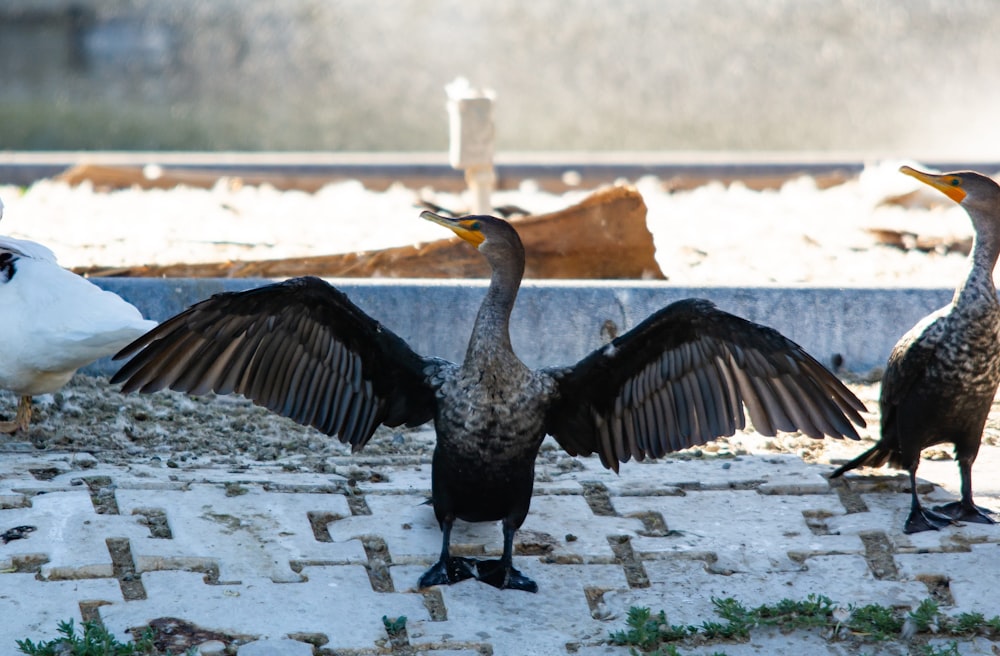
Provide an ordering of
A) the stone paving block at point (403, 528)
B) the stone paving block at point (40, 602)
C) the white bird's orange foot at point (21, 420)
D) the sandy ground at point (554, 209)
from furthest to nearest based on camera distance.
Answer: the sandy ground at point (554, 209)
the white bird's orange foot at point (21, 420)
the stone paving block at point (403, 528)
the stone paving block at point (40, 602)

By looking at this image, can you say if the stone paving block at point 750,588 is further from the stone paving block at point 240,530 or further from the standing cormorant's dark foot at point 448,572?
the stone paving block at point 240,530

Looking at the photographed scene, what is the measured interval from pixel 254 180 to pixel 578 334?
418cm

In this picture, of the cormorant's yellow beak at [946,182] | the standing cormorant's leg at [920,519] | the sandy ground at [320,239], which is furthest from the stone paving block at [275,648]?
the cormorant's yellow beak at [946,182]

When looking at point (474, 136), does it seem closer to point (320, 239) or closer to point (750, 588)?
point (320, 239)

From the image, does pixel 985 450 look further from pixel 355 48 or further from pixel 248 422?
pixel 355 48

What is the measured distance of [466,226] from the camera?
3.71 m

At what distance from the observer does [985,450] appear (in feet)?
15.4

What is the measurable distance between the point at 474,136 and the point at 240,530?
3371 mm

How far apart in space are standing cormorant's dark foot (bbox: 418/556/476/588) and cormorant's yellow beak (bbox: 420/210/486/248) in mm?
939

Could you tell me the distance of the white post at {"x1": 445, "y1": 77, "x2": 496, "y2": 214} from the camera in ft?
21.6

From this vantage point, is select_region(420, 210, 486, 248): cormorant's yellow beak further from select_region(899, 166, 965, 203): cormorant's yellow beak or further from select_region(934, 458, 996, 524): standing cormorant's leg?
select_region(934, 458, 996, 524): standing cormorant's leg

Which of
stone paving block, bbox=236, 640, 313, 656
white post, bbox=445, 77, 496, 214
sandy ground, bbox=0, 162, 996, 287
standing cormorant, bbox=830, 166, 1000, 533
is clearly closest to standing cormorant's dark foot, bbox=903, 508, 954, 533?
standing cormorant, bbox=830, 166, 1000, 533

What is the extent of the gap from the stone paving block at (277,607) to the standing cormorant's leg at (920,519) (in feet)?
5.15

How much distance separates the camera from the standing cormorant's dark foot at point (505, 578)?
3.58 m
